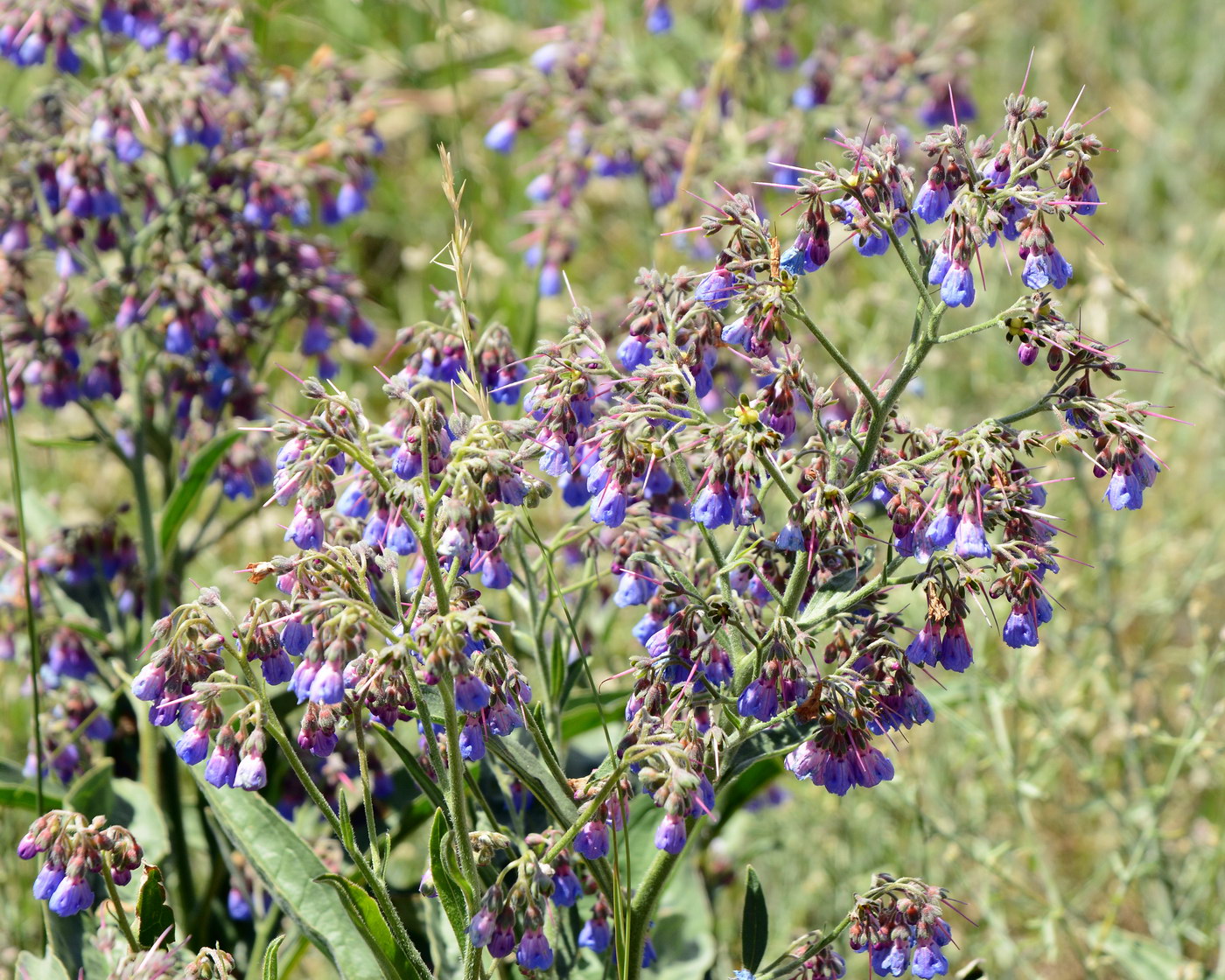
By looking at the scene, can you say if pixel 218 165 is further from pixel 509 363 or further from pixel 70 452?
pixel 70 452

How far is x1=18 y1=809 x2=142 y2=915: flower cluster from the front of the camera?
2.24m

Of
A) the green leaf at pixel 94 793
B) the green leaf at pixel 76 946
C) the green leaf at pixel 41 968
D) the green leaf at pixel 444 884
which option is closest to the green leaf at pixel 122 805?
the green leaf at pixel 94 793

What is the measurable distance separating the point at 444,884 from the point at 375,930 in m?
0.14

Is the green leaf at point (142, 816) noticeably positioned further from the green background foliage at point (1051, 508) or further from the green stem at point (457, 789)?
the green stem at point (457, 789)

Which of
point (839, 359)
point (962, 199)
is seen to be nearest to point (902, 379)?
point (839, 359)

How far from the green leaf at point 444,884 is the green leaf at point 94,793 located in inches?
43.8

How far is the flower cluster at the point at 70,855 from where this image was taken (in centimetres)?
224

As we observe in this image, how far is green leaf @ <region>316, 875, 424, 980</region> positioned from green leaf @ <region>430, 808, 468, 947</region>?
105 mm

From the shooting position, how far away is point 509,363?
108 inches

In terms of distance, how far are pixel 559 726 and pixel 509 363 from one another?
776 mm

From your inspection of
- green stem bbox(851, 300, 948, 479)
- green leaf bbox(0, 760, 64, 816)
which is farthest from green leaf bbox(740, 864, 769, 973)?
green leaf bbox(0, 760, 64, 816)

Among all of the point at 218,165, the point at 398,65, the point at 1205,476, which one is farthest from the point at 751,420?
the point at 1205,476

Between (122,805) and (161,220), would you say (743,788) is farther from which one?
(161,220)

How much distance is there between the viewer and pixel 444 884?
2.21 meters
